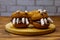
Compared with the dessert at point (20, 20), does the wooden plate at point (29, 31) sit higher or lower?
lower

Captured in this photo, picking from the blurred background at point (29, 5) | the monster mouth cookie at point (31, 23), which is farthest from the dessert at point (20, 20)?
the blurred background at point (29, 5)

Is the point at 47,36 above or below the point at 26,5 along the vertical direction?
A: below

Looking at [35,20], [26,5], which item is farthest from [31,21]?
[26,5]

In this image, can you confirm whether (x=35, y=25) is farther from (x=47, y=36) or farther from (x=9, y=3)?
(x=9, y=3)

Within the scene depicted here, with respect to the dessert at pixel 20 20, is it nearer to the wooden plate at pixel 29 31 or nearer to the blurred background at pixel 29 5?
the wooden plate at pixel 29 31

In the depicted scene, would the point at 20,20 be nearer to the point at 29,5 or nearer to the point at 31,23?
the point at 31,23

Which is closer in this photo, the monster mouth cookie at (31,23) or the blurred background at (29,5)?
the monster mouth cookie at (31,23)

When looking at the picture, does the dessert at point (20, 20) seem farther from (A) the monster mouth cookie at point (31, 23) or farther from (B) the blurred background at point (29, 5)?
(B) the blurred background at point (29, 5)

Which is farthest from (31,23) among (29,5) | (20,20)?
(29,5)
